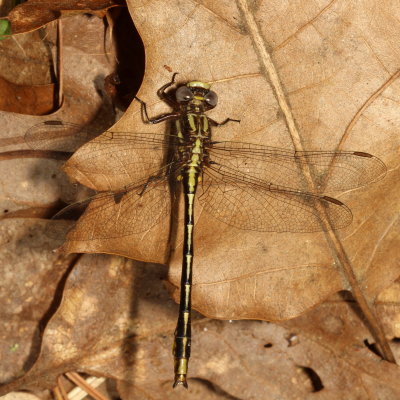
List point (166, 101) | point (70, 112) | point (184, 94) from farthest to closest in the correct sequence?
point (70, 112) → point (166, 101) → point (184, 94)

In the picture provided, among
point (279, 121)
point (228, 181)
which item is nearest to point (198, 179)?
point (228, 181)

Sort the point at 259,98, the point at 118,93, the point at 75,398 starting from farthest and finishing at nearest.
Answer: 1. the point at 75,398
2. the point at 118,93
3. the point at 259,98

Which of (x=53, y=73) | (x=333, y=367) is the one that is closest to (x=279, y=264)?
(x=333, y=367)

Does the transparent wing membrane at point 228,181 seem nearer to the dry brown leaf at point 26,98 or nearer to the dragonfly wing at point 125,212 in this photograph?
the dragonfly wing at point 125,212

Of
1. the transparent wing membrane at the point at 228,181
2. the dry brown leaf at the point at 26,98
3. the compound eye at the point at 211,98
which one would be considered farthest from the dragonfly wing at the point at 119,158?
the dry brown leaf at the point at 26,98

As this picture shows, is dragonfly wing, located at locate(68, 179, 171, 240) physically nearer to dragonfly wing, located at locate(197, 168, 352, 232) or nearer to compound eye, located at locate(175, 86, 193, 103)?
dragonfly wing, located at locate(197, 168, 352, 232)

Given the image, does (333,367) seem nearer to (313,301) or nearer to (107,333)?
(313,301)

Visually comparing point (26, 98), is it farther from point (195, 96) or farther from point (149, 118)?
point (195, 96)
